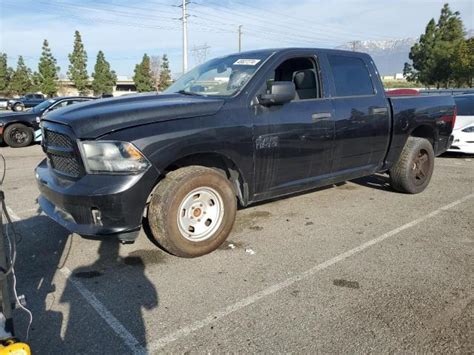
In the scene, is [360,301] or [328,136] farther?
[328,136]

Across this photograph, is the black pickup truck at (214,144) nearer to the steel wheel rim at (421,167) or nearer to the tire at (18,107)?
the steel wheel rim at (421,167)

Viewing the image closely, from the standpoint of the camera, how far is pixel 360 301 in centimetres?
301

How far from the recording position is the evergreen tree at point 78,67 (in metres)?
59.7

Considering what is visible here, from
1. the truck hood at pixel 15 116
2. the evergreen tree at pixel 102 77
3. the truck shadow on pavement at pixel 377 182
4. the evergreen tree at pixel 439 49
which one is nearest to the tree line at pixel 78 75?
the evergreen tree at pixel 102 77

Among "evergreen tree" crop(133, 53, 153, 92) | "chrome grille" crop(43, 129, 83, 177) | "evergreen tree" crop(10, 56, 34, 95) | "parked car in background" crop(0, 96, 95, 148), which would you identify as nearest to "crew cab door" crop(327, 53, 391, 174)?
"chrome grille" crop(43, 129, 83, 177)

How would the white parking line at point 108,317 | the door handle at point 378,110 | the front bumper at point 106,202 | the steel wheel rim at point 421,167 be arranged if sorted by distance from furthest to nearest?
the steel wheel rim at point 421,167 < the door handle at point 378,110 < the front bumper at point 106,202 < the white parking line at point 108,317

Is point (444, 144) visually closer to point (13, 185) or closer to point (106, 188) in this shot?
point (106, 188)

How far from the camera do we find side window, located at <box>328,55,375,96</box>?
4.83m

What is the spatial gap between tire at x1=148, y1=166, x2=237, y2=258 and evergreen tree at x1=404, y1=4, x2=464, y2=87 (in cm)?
3997

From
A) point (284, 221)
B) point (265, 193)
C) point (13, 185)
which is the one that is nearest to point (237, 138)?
point (265, 193)

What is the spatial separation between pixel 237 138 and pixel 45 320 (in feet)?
6.98

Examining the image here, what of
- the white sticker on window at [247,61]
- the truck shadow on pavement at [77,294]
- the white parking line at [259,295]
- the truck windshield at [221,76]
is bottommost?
Answer: the truck shadow on pavement at [77,294]

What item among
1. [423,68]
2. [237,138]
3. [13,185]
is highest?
[423,68]

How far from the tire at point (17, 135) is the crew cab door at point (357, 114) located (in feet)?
33.9
